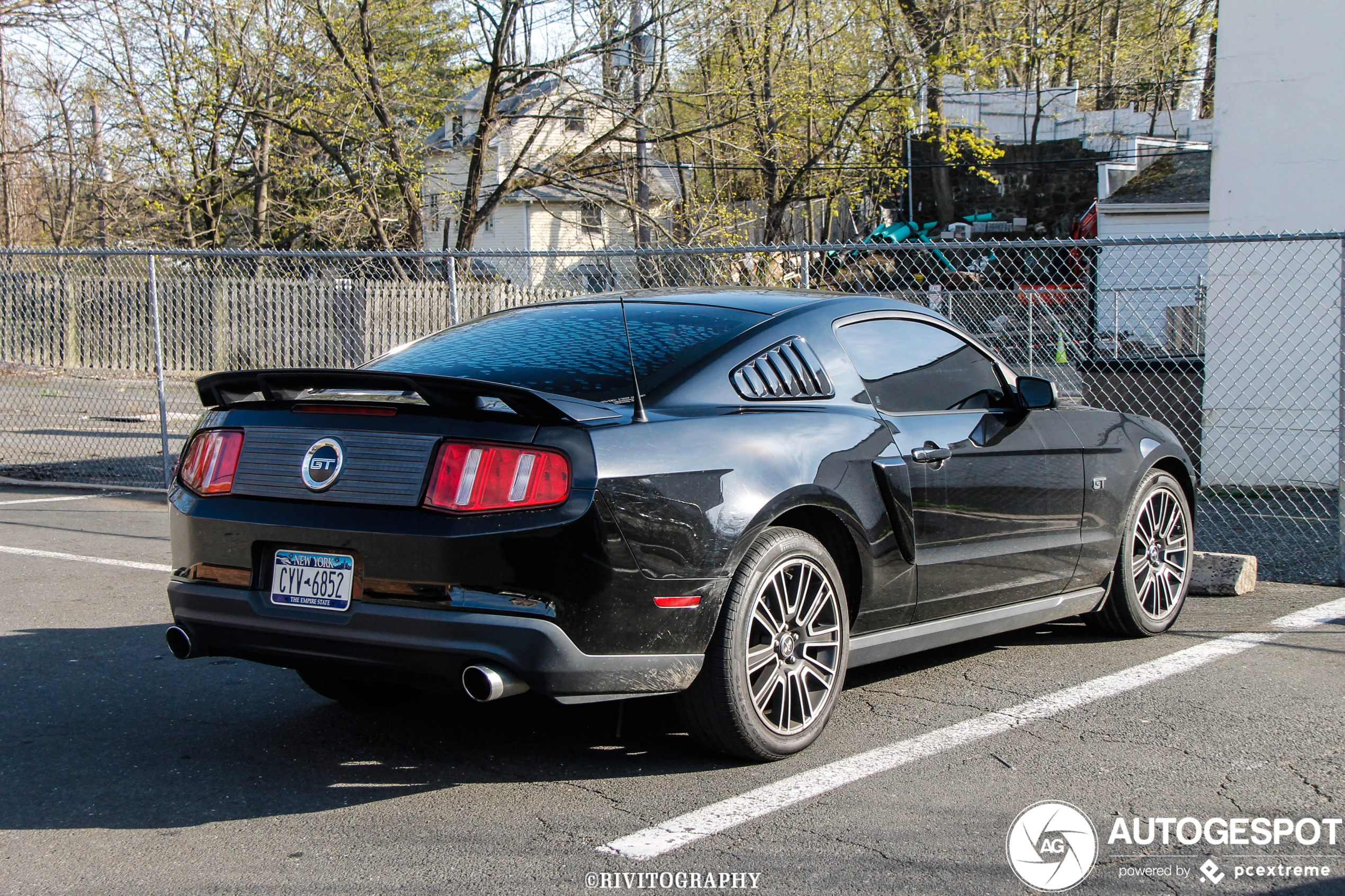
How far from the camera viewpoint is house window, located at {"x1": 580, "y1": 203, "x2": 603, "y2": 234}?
1770 centimetres

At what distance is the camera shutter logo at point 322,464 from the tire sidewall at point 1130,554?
3606mm

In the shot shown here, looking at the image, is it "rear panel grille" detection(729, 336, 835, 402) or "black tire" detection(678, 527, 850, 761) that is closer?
"black tire" detection(678, 527, 850, 761)

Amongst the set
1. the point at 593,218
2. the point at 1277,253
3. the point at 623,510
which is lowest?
the point at 623,510

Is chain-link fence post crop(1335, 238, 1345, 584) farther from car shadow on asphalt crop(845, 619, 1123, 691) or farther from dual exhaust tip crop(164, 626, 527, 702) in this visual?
dual exhaust tip crop(164, 626, 527, 702)

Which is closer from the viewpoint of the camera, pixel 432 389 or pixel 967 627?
pixel 432 389

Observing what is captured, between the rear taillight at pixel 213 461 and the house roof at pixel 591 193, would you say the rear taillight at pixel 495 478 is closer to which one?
the rear taillight at pixel 213 461

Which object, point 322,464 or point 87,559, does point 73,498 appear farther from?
point 322,464

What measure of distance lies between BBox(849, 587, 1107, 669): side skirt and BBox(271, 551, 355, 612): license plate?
1746 mm

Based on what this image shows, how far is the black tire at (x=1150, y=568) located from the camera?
559 cm

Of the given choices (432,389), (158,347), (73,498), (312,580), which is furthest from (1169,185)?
(312,580)

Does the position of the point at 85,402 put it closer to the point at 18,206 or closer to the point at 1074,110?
the point at 18,206

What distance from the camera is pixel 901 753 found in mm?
4023

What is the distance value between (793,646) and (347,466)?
1530mm

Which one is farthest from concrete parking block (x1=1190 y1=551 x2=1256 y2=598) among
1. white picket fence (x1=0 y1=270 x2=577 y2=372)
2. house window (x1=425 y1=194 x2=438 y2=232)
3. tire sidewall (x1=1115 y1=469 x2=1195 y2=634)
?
house window (x1=425 y1=194 x2=438 y2=232)
